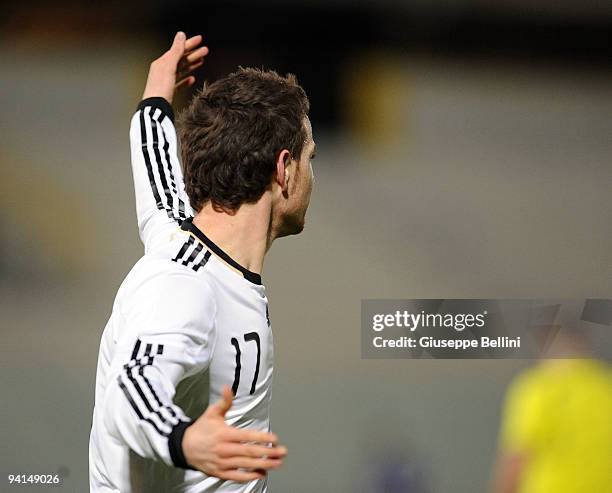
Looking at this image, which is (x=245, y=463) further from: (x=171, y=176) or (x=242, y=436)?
(x=171, y=176)

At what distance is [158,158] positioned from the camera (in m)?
1.39

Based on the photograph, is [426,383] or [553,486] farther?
[426,383]

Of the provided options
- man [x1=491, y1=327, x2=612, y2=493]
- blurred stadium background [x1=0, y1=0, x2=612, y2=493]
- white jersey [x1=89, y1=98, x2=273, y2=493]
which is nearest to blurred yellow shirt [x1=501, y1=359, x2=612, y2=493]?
man [x1=491, y1=327, x2=612, y2=493]

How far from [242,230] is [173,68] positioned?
0.48m

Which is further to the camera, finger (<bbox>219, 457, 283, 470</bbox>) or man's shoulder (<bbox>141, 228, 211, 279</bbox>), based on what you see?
man's shoulder (<bbox>141, 228, 211, 279</bbox>)

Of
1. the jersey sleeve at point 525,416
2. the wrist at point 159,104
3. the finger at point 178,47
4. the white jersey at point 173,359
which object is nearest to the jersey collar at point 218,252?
the white jersey at point 173,359

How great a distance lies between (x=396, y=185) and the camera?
268 cm

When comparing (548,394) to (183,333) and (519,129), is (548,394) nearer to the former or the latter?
(519,129)

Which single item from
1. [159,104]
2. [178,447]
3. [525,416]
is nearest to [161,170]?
[159,104]

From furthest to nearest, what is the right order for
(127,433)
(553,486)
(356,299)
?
(356,299) < (553,486) < (127,433)

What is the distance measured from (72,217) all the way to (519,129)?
140 centimetres

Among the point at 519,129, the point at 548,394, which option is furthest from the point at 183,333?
the point at 519,129

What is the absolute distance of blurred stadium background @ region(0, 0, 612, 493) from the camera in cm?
267

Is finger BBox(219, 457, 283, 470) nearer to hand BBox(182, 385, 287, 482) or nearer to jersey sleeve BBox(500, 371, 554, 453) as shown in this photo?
hand BBox(182, 385, 287, 482)
